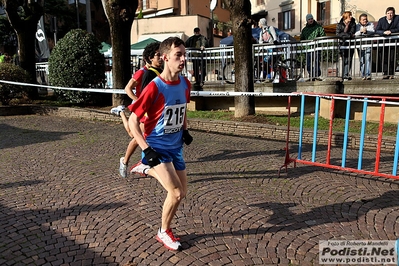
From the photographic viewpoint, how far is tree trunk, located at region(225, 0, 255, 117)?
32.2 ft

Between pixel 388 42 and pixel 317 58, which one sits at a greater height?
pixel 388 42

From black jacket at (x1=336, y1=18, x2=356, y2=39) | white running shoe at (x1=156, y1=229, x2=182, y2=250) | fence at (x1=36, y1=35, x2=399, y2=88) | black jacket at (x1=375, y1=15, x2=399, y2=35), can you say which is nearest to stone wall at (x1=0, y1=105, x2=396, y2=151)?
fence at (x1=36, y1=35, x2=399, y2=88)

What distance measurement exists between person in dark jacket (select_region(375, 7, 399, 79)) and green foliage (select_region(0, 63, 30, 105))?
11185 millimetres

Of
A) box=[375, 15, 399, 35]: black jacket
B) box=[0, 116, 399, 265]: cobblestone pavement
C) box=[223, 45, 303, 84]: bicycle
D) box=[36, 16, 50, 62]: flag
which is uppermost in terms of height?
box=[36, 16, 50, 62]: flag

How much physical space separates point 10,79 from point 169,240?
11.5m

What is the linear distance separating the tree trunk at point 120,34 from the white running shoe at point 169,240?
8834 mm

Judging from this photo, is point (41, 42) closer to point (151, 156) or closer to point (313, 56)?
point (313, 56)

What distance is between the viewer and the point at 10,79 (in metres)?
12.9

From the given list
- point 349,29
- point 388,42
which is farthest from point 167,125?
point 349,29

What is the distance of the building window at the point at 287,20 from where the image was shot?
38.6 m

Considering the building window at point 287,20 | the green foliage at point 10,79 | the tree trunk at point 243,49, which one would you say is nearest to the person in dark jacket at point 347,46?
the tree trunk at point 243,49

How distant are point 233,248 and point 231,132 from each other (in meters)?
5.99

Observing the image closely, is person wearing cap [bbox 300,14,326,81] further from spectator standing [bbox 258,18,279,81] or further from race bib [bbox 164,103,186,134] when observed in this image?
race bib [bbox 164,103,186,134]

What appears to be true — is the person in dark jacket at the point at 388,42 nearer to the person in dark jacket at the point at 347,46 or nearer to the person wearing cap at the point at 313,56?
the person in dark jacket at the point at 347,46
